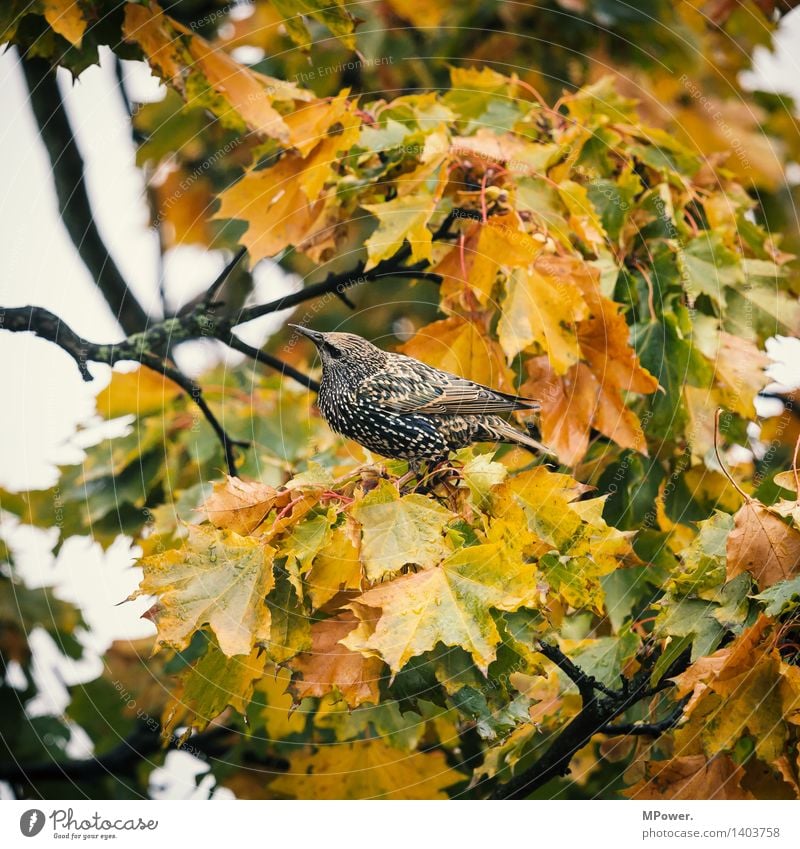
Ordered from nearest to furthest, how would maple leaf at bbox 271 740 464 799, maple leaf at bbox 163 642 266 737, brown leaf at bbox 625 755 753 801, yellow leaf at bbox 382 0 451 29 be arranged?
maple leaf at bbox 163 642 266 737 → brown leaf at bbox 625 755 753 801 → maple leaf at bbox 271 740 464 799 → yellow leaf at bbox 382 0 451 29

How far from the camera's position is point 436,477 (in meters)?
2.33

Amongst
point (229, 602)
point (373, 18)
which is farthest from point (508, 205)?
point (373, 18)

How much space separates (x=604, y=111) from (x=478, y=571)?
5.76 feet

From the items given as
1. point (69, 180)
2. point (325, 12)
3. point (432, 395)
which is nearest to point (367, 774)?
point (432, 395)

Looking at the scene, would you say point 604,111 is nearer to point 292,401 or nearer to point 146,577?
point 292,401

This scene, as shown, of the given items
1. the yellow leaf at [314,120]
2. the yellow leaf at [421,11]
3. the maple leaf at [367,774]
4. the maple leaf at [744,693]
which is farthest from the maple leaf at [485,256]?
the yellow leaf at [421,11]

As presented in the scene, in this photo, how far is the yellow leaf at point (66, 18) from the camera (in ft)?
8.73

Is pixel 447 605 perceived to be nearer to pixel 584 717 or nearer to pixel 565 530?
pixel 565 530

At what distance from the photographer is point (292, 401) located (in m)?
3.70

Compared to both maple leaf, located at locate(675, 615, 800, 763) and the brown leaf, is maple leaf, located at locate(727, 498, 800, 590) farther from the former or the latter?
the brown leaf

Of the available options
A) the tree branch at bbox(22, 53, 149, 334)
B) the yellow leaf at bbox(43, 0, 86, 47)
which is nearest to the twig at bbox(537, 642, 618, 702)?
the tree branch at bbox(22, 53, 149, 334)

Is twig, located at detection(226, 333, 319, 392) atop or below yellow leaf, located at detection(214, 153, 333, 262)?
below

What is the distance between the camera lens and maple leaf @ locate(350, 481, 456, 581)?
1.99 m

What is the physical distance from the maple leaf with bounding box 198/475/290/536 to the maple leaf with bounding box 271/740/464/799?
111 cm
